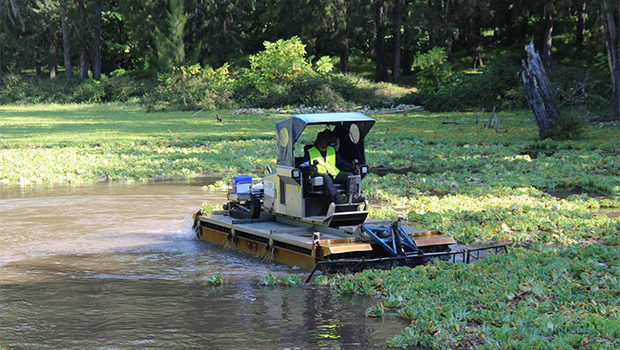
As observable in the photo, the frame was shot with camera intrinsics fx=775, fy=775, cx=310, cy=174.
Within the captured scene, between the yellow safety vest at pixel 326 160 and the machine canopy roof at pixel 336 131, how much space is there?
338mm

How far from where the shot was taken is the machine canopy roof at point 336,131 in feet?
41.2

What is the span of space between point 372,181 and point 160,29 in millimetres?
52398

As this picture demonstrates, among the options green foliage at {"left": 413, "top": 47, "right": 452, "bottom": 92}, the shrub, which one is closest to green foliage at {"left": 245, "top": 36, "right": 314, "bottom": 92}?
green foliage at {"left": 413, "top": 47, "right": 452, "bottom": 92}

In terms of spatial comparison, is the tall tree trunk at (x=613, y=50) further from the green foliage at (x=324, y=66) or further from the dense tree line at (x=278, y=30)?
the green foliage at (x=324, y=66)

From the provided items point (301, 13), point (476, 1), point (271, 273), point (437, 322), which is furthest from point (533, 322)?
point (301, 13)

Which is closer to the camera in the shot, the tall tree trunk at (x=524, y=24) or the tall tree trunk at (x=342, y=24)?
the tall tree trunk at (x=524, y=24)

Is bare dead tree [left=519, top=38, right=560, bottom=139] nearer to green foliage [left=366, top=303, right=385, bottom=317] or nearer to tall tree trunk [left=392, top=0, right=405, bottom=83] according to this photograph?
green foliage [left=366, top=303, right=385, bottom=317]

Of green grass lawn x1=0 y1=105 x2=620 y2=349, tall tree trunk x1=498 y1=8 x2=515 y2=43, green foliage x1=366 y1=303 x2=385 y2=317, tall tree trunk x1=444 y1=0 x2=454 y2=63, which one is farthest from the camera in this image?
tall tree trunk x1=498 y1=8 x2=515 y2=43

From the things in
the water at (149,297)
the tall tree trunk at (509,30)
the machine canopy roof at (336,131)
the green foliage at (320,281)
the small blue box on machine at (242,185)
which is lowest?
the water at (149,297)

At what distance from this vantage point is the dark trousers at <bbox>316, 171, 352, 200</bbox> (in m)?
12.3

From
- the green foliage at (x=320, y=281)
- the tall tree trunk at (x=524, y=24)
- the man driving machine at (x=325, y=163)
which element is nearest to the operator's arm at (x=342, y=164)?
the man driving machine at (x=325, y=163)

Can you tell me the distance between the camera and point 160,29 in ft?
229

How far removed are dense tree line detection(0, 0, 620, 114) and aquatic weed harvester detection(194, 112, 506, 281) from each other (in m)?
42.0

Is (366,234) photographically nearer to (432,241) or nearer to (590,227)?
(432,241)
